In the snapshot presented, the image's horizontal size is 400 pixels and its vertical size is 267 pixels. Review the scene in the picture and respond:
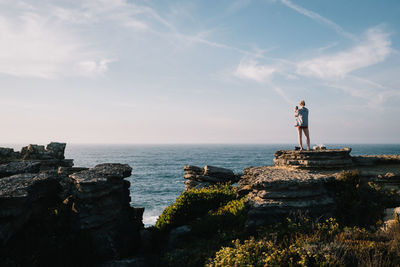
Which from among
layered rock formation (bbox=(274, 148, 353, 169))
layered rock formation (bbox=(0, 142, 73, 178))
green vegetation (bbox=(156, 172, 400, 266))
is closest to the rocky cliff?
green vegetation (bbox=(156, 172, 400, 266))

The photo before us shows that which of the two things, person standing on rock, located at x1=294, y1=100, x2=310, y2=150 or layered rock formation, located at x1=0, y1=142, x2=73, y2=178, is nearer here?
person standing on rock, located at x1=294, y1=100, x2=310, y2=150

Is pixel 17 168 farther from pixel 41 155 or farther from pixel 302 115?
pixel 302 115

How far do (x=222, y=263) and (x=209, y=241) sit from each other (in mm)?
2726

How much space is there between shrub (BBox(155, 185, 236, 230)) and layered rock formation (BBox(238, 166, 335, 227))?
389 centimetres

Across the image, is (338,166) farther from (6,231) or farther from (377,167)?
(6,231)

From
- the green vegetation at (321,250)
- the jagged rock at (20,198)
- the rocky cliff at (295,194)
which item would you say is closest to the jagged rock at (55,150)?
the jagged rock at (20,198)

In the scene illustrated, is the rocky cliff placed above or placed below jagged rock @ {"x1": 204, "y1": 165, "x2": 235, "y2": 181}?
above

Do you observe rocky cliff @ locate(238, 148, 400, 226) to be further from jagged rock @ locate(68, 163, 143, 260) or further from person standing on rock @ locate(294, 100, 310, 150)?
jagged rock @ locate(68, 163, 143, 260)

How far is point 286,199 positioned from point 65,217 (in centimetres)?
877

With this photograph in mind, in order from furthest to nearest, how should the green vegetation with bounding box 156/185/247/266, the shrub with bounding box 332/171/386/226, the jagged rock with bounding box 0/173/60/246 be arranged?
the shrub with bounding box 332/171/386/226 < the green vegetation with bounding box 156/185/247/266 < the jagged rock with bounding box 0/173/60/246

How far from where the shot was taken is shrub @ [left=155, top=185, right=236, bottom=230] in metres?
14.1

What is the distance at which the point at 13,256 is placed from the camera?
764 centimetres


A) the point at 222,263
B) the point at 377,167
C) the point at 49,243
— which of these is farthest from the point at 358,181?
the point at 49,243

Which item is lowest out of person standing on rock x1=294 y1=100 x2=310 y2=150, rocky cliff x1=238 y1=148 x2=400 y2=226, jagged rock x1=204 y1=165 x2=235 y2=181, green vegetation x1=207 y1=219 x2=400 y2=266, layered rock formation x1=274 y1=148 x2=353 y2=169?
green vegetation x1=207 y1=219 x2=400 y2=266
